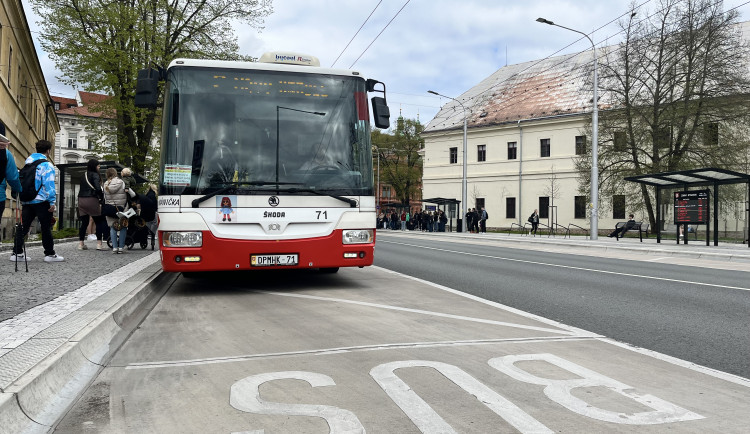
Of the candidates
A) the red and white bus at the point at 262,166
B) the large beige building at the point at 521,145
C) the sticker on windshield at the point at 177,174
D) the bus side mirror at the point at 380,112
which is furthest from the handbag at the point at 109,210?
the large beige building at the point at 521,145

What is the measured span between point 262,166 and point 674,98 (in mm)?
31936

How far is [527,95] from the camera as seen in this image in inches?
2071

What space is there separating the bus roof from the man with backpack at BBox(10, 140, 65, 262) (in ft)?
9.88

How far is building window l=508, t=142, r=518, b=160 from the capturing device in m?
51.4

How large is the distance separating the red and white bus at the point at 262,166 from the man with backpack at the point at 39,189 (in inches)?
111

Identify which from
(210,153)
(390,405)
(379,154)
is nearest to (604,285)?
(210,153)

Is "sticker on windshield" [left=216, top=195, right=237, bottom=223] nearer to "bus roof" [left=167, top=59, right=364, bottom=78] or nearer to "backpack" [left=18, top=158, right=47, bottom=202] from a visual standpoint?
"bus roof" [left=167, top=59, right=364, bottom=78]

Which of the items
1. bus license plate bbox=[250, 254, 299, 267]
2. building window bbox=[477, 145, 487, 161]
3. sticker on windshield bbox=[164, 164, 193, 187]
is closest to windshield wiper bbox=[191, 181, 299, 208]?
sticker on windshield bbox=[164, 164, 193, 187]

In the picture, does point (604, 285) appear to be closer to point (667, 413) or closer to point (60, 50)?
point (667, 413)

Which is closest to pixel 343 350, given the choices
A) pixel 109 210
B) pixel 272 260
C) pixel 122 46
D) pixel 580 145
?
pixel 272 260

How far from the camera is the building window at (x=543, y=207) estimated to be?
1950 inches

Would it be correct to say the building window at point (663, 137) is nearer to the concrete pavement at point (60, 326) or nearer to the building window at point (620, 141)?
the building window at point (620, 141)

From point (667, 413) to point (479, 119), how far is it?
52382mm

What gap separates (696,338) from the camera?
18.9ft
